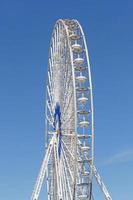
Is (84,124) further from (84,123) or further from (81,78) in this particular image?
(81,78)

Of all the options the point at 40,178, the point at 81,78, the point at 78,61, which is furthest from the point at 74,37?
the point at 40,178

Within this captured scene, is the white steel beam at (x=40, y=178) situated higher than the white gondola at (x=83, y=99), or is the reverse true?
the white gondola at (x=83, y=99)

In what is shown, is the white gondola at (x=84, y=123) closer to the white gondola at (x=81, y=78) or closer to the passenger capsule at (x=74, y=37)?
the white gondola at (x=81, y=78)

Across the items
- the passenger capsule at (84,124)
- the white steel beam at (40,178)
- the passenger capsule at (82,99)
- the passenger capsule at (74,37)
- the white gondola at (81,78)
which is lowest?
the white steel beam at (40,178)

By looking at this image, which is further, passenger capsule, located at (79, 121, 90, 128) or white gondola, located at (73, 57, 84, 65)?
white gondola, located at (73, 57, 84, 65)

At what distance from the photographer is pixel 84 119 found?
65500mm

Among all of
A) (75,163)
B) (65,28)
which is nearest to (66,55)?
(65,28)

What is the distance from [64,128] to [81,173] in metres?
6.77

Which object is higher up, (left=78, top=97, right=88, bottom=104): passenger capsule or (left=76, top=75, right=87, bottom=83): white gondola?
(left=76, top=75, right=87, bottom=83): white gondola

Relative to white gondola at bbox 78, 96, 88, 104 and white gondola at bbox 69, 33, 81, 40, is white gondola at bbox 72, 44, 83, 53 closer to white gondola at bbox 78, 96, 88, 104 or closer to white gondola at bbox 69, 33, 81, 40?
white gondola at bbox 69, 33, 81, 40

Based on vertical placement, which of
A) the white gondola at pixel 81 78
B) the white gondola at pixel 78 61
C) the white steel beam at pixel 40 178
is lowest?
the white steel beam at pixel 40 178

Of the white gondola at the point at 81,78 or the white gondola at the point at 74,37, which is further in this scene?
the white gondola at the point at 74,37

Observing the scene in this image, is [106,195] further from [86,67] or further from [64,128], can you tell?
[86,67]

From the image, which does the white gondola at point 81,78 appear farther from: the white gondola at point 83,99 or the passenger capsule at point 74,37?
the passenger capsule at point 74,37
